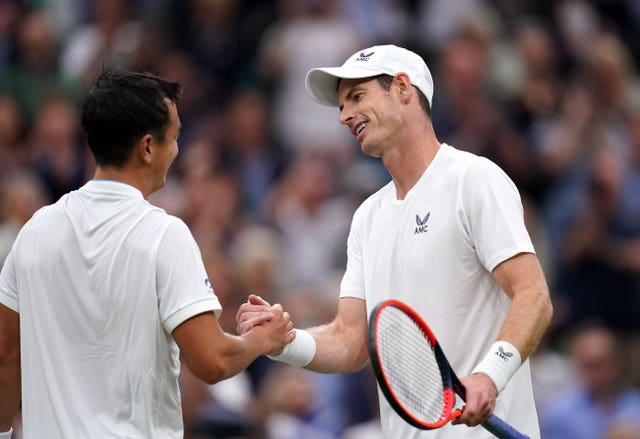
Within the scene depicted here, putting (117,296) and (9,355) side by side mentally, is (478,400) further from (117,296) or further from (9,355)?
(9,355)

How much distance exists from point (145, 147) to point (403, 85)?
1.31 metres

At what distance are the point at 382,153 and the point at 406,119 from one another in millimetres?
172

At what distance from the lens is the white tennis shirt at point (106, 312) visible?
4.66m

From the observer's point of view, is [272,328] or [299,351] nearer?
[272,328]

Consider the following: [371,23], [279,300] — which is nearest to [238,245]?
[279,300]

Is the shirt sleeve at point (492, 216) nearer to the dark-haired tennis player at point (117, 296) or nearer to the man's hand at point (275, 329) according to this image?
the man's hand at point (275, 329)

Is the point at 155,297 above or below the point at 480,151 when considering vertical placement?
above

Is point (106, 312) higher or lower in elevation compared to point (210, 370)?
higher

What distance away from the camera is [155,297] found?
183 inches

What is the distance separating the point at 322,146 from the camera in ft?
36.6

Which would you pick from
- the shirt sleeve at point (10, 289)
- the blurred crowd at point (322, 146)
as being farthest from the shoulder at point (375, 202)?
the blurred crowd at point (322, 146)

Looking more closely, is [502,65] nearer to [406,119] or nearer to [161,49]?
[161,49]

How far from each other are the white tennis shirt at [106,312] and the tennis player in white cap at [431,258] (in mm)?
649

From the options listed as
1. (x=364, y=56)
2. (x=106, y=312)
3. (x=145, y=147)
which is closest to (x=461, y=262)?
(x=364, y=56)
